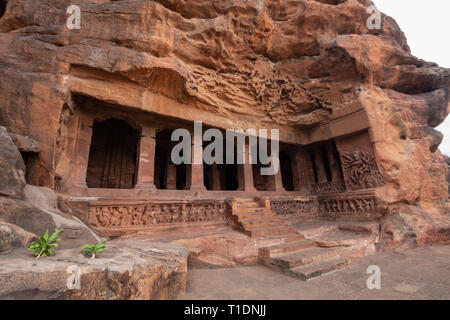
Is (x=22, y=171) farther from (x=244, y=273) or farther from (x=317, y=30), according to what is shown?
(x=317, y=30)

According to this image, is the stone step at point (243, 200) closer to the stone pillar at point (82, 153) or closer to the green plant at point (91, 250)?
the stone pillar at point (82, 153)

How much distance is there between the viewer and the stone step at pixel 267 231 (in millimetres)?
5391

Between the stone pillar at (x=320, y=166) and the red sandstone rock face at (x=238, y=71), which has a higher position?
the red sandstone rock face at (x=238, y=71)

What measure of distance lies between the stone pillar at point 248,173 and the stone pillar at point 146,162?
11.8 ft

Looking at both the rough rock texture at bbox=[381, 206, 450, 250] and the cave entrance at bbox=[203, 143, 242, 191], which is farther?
the cave entrance at bbox=[203, 143, 242, 191]

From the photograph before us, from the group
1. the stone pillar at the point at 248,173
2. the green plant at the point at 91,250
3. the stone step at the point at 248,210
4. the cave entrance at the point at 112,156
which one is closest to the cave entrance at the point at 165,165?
the cave entrance at the point at 112,156

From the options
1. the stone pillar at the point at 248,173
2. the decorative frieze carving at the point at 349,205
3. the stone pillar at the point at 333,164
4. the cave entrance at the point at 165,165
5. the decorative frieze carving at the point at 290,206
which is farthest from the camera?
the cave entrance at the point at 165,165

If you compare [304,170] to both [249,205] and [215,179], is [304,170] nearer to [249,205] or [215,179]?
[215,179]

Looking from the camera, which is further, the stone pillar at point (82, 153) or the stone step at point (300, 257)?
the stone pillar at point (82, 153)

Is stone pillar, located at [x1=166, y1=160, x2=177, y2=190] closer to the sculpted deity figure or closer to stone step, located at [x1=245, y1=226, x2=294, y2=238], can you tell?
the sculpted deity figure

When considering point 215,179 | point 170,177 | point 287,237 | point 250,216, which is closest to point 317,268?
point 287,237

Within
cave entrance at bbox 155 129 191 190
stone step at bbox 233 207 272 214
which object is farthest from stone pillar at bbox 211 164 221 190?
stone step at bbox 233 207 272 214

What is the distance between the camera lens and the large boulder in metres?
3.32

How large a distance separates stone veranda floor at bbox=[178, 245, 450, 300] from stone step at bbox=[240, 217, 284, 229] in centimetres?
140
